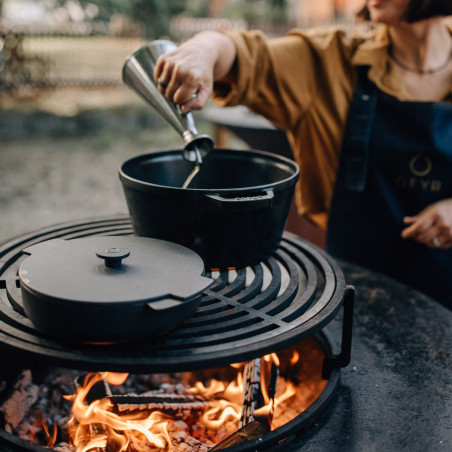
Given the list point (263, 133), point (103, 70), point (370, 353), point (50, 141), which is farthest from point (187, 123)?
point (103, 70)

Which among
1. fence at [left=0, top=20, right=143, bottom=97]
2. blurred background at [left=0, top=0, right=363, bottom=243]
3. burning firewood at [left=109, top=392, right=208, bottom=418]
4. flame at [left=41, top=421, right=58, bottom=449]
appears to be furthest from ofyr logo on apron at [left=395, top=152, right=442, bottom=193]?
fence at [left=0, top=20, right=143, bottom=97]

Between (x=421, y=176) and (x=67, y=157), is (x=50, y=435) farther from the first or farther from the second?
(x=67, y=157)

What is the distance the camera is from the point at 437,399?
41.7 inches

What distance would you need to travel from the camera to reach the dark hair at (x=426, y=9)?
1.48 metres

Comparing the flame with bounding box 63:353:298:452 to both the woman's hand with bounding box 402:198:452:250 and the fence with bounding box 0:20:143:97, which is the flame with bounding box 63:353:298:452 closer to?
the woman's hand with bounding box 402:198:452:250

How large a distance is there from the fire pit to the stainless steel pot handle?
0.20 m

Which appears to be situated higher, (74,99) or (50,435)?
(50,435)

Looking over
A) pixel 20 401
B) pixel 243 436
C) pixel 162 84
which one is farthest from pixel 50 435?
pixel 162 84

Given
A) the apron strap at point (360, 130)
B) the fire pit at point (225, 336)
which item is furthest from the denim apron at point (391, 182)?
the fire pit at point (225, 336)

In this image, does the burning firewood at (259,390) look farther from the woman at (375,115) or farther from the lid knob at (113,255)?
the woman at (375,115)

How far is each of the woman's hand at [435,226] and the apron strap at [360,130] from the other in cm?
25

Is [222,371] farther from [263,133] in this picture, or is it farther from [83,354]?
[263,133]

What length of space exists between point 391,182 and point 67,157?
4845 mm

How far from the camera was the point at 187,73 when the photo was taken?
121cm
